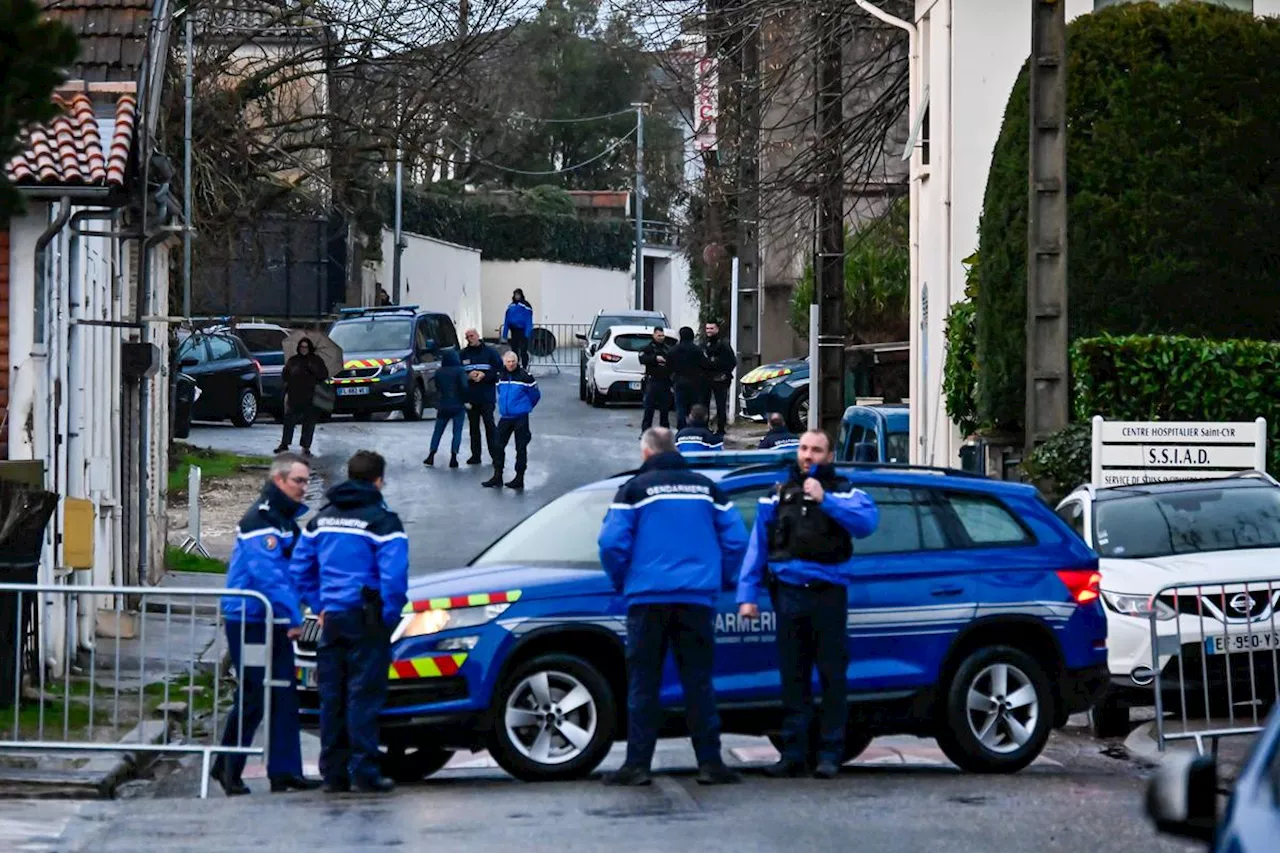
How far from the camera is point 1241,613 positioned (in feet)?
41.6

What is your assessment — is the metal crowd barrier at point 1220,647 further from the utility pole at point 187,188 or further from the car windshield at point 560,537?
the utility pole at point 187,188

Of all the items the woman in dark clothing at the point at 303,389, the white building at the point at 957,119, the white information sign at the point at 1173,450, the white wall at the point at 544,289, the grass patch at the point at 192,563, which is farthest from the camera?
the white wall at the point at 544,289

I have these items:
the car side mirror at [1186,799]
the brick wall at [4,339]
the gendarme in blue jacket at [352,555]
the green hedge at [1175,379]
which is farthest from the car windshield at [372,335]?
the car side mirror at [1186,799]

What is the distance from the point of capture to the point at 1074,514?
49.1 feet

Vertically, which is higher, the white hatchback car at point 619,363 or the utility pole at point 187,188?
the utility pole at point 187,188

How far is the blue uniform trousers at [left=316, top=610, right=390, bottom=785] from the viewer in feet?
34.4

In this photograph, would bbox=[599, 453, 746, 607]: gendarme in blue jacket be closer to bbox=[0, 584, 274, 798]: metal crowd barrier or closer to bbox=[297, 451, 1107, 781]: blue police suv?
bbox=[297, 451, 1107, 781]: blue police suv

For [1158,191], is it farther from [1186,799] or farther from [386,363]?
[386,363]

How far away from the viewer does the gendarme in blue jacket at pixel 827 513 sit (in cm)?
1085

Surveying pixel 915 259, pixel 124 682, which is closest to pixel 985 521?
pixel 124 682

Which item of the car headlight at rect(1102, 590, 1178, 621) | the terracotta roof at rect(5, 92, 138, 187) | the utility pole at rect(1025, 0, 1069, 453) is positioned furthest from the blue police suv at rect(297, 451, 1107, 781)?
the utility pole at rect(1025, 0, 1069, 453)

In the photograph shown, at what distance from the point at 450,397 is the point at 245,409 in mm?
7635

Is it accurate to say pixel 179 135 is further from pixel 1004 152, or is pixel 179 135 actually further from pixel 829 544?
pixel 829 544

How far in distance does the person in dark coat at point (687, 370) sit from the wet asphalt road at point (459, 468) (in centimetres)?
108
